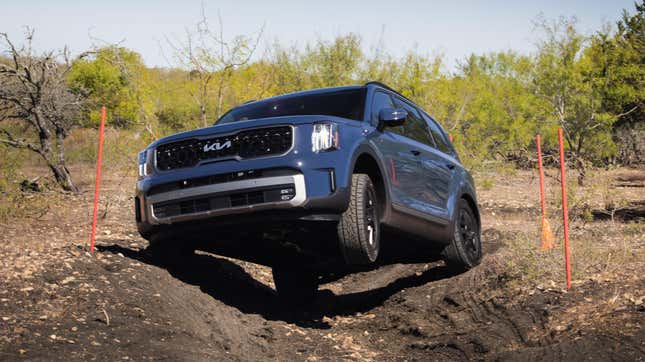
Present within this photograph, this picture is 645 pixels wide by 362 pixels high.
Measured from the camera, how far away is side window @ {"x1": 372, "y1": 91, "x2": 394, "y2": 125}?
23.9 ft

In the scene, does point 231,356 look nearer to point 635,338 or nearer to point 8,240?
point 635,338

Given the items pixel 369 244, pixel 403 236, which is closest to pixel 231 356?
pixel 369 244

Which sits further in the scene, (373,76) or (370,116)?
(373,76)

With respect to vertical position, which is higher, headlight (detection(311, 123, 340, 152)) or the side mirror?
the side mirror

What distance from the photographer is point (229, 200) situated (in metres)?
6.04

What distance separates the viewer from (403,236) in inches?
290

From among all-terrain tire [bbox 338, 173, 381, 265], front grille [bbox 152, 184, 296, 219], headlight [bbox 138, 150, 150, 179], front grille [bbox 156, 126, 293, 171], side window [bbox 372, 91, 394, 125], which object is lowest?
all-terrain tire [bbox 338, 173, 381, 265]

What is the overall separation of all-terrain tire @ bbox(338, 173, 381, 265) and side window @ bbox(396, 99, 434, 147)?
1.87 meters

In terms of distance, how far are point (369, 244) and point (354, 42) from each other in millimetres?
20328

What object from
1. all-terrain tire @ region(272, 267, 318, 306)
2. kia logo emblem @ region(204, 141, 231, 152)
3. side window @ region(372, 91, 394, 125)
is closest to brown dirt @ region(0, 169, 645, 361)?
all-terrain tire @ region(272, 267, 318, 306)

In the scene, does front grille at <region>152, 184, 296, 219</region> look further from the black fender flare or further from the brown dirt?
the brown dirt

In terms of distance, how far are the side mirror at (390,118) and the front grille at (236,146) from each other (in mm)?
1276

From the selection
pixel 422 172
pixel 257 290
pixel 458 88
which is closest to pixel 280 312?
pixel 257 290

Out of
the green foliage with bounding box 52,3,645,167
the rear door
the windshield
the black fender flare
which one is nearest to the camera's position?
the black fender flare
